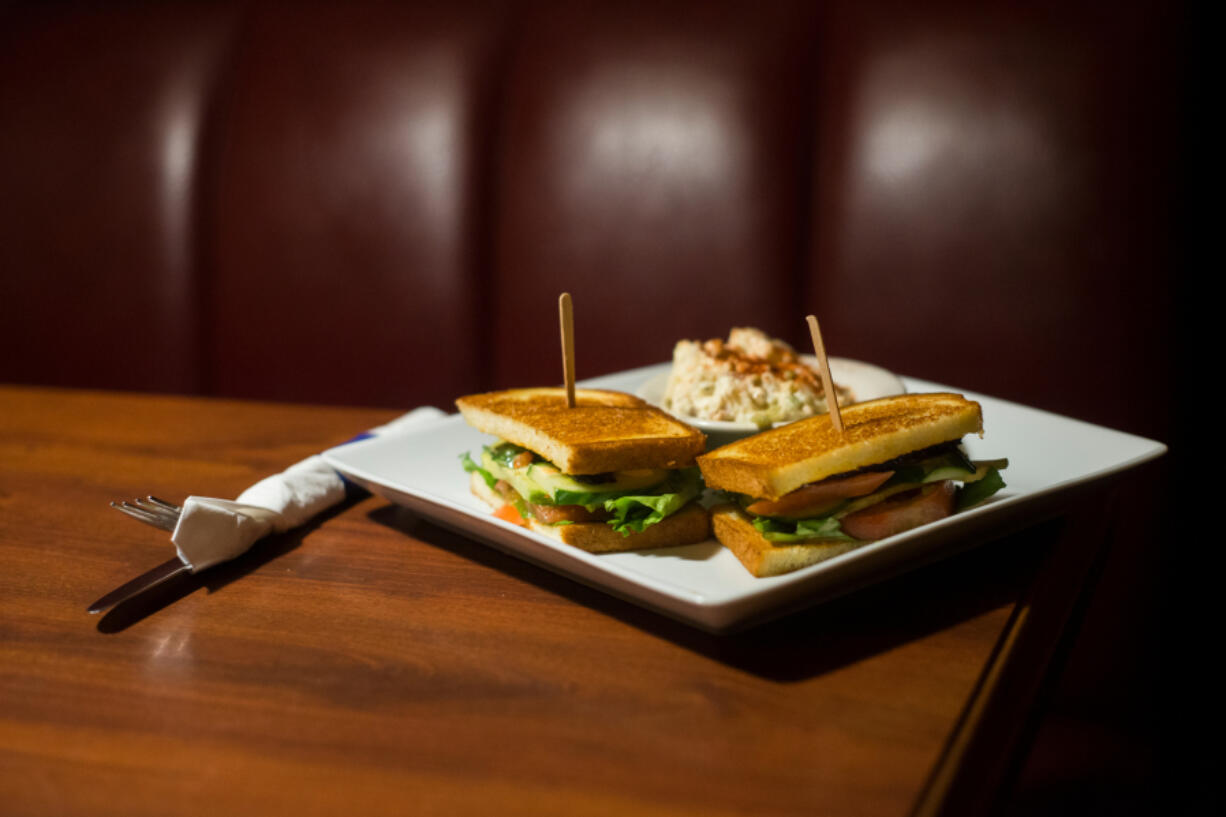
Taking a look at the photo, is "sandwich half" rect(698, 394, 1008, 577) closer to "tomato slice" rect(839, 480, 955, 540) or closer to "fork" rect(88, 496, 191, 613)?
"tomato slice" rect(839, 480, 955, 540)

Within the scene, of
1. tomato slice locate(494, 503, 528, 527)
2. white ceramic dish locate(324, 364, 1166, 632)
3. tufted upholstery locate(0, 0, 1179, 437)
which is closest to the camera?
white ceramic dish locate(324, 364, 1166, 632)

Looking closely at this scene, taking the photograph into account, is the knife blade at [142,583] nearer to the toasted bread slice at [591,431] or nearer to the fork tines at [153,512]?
the fork tines at [153,512]

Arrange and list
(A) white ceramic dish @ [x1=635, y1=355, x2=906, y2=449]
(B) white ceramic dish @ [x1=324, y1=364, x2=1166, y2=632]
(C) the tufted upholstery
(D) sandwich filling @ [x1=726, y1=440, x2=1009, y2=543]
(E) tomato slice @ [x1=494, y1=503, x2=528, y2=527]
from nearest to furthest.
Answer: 1. (B) white ceramic dish @ [x1=324, y1=364, x2=1166, y2=632]
2. (D) sandwich filling @ [x1=726, y1=440, x2=1009, y2=543]
3. (E) tomato slice @ [x1=494, y1=503, x2=528, y2=527]
4. (A) white ceramic dish @ [x1=635, y1=355, x2=906, y2=449]
5. (C) the tufted upholstery

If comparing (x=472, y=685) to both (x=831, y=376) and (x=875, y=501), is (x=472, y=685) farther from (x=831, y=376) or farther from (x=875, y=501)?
(x=831, y=376)

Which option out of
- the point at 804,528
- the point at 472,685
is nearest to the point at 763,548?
the point at 804,528

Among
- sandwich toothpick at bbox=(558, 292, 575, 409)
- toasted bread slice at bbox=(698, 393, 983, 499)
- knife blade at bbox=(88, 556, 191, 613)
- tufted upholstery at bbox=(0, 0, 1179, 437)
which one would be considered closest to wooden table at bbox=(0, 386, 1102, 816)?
knife blade at bbox=(88, 556, 191, 613)

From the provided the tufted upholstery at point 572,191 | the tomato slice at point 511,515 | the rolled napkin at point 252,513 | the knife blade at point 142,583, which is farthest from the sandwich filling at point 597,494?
the tufted upholstery at point 572,191

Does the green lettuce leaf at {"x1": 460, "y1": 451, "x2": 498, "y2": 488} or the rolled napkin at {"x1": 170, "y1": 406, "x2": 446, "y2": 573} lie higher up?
the green lettuce leaf at {"x1": 460, "y1": 451, "x2": 498, "y2": 488}
